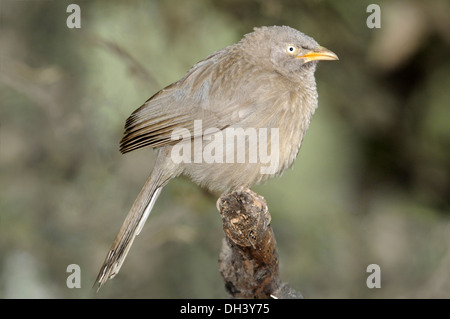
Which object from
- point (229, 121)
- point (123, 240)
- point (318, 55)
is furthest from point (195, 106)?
point (123, 240)

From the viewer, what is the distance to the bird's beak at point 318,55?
5148mm

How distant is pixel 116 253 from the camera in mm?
5035

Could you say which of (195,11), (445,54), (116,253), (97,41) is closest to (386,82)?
(445,54)

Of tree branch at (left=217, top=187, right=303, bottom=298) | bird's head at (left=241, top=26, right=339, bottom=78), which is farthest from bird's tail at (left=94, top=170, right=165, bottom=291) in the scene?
bird's head at (left=241, top=26, right=339, bottom=78)

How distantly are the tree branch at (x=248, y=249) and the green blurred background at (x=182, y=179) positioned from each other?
1813mm

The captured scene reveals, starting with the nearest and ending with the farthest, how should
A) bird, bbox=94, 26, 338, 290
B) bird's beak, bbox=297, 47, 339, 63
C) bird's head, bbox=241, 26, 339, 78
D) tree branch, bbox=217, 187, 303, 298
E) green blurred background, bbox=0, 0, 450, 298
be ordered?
tree branch, bbox=217, 187, 303, 298, bird, bbox=94, 26, 338, 290, bird's beak, bbox=297, 47, 339, 63, bird's head, bbox=241, 26, 339, 78, green blurred background, bbox=0, 0, 450, 298

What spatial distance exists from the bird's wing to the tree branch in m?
0.65

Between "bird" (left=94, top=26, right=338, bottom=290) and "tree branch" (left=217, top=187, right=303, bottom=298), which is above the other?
"bird" (left=94, top=26, right=338, bottom=290)

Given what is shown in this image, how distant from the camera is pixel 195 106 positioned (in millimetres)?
5082

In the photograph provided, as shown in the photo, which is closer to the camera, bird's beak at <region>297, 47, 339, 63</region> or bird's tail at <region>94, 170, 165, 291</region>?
bird's tail at <region>94, 170, 165, 291</region>

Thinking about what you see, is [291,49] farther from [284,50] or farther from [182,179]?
[182,179]

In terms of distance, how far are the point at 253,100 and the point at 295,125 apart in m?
0.40

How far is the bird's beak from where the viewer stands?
5148 mm

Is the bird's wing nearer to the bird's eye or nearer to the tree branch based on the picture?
the bird's eye
